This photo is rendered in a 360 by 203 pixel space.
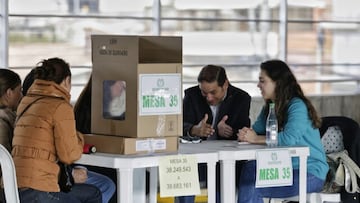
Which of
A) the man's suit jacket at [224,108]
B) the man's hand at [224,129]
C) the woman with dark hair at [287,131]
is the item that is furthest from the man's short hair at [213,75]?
the woman with dark hair at [287,131]

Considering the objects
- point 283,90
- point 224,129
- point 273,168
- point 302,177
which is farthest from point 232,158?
point 224,129

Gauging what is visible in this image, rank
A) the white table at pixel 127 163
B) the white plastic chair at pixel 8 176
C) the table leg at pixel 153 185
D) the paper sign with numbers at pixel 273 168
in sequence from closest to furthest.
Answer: the white plastic chair at pixel 8 176 < the white table at pixel 127 163 < the paper sign with numbers at pixel 273 168 < the table leg at pixel 153 185

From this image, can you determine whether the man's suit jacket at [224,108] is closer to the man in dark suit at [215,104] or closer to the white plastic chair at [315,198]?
the man in dark suit at [215,104]

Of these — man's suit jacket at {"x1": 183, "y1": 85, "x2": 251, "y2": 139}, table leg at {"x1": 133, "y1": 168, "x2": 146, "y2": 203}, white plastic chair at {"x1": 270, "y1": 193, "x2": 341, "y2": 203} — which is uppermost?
man's suit jacket at {"x1": 183, "y1": 85, "x2": 251, "y2": 139}

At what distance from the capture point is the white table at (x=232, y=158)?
4.16m

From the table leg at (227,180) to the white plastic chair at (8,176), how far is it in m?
1.04

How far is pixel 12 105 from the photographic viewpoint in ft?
14.5

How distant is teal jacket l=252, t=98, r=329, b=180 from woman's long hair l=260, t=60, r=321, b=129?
35 mm

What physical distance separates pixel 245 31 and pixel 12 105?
13.5 ft

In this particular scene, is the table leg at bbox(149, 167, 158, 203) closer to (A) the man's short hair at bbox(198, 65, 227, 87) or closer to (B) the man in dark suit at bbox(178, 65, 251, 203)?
(B) the man in dark suit at bbox(178, 65, 251, 203)

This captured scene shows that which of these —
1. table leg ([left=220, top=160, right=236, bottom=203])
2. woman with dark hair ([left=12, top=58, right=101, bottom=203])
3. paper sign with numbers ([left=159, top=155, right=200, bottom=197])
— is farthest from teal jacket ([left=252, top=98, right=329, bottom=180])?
woman with dark hair ([left=12, top=58, right=101, bottom=203])

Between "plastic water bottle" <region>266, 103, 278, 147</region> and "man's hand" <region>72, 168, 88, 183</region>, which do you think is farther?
"plastic water bottle" <region>266, 103, 278, 147</region>

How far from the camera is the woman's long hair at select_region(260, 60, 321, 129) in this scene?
15.4ft

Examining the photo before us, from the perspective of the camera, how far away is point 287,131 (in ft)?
14.9
